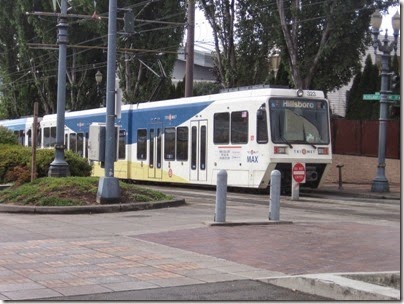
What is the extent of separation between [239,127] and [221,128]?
98cm

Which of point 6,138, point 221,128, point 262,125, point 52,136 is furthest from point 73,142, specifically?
point 262,125

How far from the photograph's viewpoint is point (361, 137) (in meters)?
30.7

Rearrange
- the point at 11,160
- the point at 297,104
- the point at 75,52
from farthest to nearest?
the point at 75,52 < the point at 297,104 < the point at 11,160

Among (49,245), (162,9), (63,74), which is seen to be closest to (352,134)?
(162,9)

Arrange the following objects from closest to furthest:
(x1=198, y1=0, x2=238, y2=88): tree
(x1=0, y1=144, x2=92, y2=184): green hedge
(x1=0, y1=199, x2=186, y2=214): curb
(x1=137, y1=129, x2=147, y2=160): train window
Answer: (x1=0, y1=199, x2=186, y2=214): curb → (x1=0, y1=144, x2=92, y2=184): green hedge → (x1=137, y1=129, x2=147, y2=160): train window → (x1=198, y1=0, x2=238, y2=88): tree

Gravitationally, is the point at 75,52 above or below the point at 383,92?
above

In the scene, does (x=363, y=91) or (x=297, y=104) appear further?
(x=363, y=91)

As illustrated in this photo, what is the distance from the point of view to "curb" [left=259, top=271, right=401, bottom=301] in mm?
6418

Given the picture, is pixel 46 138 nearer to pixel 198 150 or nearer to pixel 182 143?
pixel 182 143

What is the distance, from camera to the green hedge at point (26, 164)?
19.3 metres

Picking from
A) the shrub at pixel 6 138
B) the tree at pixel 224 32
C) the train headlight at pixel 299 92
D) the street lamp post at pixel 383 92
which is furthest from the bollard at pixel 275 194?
the tree at pixel 224 32

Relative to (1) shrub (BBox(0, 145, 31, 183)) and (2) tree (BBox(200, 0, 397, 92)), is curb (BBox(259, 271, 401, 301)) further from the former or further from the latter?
(2) tree (BBox(200, 0, 397, 92))

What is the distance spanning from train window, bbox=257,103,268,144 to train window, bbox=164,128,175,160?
5.07 m

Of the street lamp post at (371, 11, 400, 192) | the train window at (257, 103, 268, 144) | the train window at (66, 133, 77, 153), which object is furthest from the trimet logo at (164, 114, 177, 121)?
the train window at (66, 133, 77, 153)
